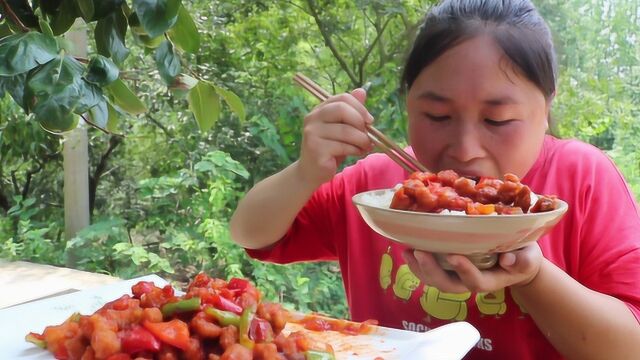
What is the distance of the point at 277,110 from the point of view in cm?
330

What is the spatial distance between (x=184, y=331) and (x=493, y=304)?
0.63 meters

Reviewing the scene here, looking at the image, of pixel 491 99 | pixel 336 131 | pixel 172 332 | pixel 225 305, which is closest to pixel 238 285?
pixel 225 305

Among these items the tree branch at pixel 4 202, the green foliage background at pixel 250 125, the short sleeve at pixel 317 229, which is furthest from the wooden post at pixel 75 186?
the short sleeve at pixel 317 229

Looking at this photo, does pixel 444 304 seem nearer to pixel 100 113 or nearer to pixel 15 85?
pixel 100 113

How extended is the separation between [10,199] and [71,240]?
1161 millimetres

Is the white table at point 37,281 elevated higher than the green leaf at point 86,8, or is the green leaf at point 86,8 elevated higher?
the green leaf at point 86,8

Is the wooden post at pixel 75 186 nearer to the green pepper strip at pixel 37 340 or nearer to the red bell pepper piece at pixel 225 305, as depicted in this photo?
the green pepper strip at pixel 37 340

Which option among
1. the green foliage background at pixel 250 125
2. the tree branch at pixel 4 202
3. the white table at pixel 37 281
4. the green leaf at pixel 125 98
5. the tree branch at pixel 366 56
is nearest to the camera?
the green leaf at pixel 125 98

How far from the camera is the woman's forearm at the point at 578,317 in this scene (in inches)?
42.0

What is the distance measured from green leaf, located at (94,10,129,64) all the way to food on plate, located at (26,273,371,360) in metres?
0.41

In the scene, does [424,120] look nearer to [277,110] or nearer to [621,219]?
[621,219]

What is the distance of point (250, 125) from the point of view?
10.9 ft

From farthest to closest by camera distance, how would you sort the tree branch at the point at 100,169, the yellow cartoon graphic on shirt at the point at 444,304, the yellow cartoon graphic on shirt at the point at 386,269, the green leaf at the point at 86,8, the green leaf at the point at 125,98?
the tree branch at the point at 100,169
the yellow cartoon graphic on shirt at the point at 386,269
the yellow cartoon graphic on shirt at the point at 444,304
the green leaf at the point at 125,98
the green leaf at the point at 86,8

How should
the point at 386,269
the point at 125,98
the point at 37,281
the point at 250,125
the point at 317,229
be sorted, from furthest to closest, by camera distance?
1. the point at 250,125
2. the point at 37,281
3. the point at 317,229
4. the point at 386,269
5. the point at 125,98
